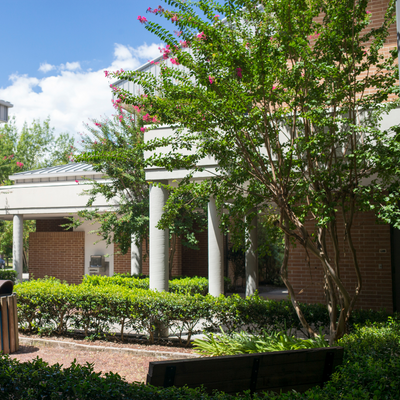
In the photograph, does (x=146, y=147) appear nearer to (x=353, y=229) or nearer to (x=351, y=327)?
(x=351, y=327)

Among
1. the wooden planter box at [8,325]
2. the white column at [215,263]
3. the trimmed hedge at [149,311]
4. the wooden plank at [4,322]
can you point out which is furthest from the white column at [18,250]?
the white column at [215,263]

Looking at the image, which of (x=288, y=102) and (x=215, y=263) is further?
(x=215, y=263)

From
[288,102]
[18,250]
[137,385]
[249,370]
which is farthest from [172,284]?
[137,385]

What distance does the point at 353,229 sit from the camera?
8914 millimetres

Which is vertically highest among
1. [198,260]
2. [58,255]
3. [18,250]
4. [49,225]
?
[49,225]

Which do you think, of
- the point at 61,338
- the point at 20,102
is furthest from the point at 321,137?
the point at 20,102

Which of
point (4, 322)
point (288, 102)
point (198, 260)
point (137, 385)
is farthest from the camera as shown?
point (198, 260)

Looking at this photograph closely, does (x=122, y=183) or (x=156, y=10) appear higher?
(x=156, y=10)

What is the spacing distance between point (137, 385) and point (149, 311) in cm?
466

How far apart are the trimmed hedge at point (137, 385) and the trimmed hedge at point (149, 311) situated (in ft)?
9.63

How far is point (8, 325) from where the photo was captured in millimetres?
7578

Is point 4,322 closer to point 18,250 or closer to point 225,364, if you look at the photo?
point 225,364

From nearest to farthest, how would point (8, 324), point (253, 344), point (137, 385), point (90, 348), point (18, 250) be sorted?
point (137, 385)
point (253, 344)
point (8, 324)
point (90, 348)
point (18, 250)

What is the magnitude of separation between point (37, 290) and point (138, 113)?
6.11 meters
